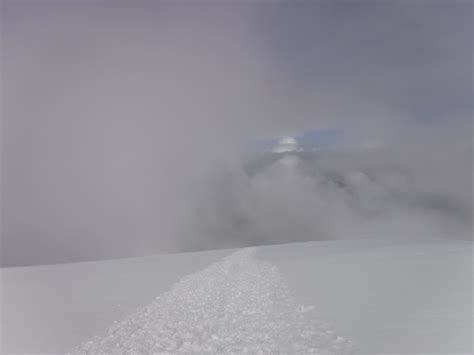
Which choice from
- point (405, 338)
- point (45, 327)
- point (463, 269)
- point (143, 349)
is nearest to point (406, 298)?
point (405, 338)

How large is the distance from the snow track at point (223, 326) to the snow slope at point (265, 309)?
0.03 m

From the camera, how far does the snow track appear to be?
791 centimetres

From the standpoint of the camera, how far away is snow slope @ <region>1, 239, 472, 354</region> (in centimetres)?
789

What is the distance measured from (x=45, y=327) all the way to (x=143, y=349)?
148 inches

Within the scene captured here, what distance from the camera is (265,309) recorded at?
10578 mm

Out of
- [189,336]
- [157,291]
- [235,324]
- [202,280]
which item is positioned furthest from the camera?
[202,280]

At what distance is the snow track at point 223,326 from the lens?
7.91 m

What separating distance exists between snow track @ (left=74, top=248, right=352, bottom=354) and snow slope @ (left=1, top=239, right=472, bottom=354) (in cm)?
3

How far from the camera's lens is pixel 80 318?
11164 millimetres

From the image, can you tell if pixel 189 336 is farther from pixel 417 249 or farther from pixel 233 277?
pixel 417 249

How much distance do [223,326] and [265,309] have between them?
1.61m

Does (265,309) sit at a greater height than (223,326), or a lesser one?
greater

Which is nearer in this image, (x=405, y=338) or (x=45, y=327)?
(x=405, y=338)

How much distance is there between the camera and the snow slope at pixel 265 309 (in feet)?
25.9
